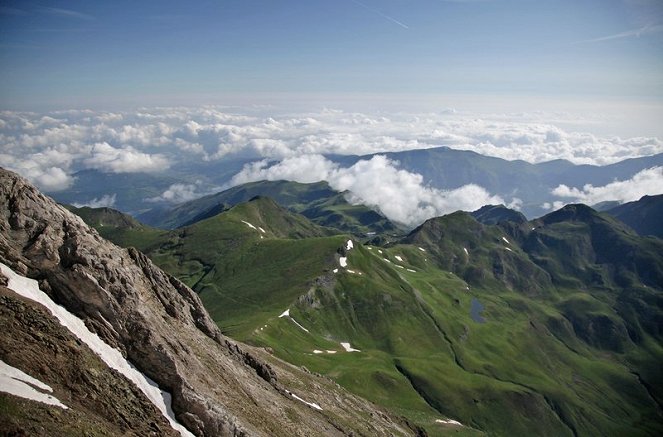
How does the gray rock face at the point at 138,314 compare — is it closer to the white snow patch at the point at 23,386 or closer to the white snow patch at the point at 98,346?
the white snow patch at the point at 98,346

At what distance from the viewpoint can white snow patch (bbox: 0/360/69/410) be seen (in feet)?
99.5

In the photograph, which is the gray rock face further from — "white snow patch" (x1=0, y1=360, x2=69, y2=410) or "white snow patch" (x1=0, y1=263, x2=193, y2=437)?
"white snow patch" (x1=0, y1=360, x2=69, y2=410)

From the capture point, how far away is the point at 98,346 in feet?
132

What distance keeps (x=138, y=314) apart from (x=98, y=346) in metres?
5.63

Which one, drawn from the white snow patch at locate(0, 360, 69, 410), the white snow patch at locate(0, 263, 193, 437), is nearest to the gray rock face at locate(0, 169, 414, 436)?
the white snow patch at locate(0, 263, 193, 437)

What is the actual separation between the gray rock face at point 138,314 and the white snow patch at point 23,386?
9612mm

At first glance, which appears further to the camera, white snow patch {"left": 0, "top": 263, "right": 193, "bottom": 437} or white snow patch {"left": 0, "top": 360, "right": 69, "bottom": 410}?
white snow patch {"left": 0, "top": 263, "right": 193, "bottom": 437}

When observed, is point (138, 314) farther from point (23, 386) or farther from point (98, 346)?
point (23, 386)

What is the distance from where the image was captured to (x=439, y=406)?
182 meters

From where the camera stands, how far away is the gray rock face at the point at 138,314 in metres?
42.6

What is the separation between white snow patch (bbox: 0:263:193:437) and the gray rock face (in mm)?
759

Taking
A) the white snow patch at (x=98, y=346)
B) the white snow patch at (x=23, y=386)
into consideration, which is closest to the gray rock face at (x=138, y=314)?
the white snow patch at (x=98, y=346)

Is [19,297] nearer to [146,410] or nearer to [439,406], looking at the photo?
[146,410]

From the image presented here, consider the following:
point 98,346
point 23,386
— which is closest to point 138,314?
point 98,346
